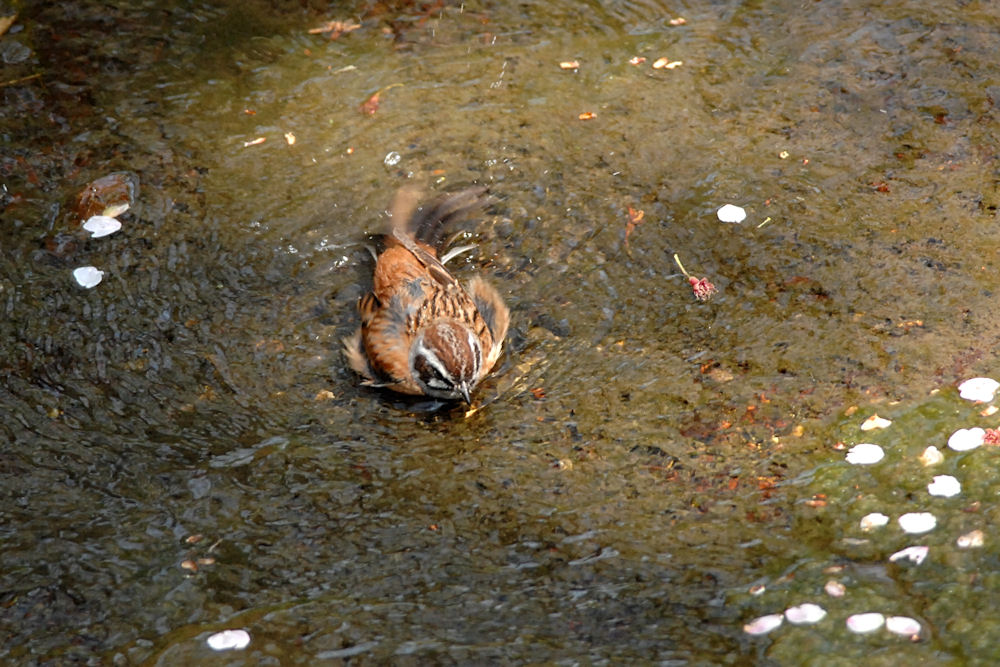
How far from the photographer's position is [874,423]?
217 inches

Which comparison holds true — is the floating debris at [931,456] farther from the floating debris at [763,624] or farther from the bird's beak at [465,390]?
the bird's beak at [465,390]

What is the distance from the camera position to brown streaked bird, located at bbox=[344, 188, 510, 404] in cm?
625

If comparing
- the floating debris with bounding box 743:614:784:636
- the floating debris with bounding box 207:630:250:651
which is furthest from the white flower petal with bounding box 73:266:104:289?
the floating debris with bounding box 743:614:784:636

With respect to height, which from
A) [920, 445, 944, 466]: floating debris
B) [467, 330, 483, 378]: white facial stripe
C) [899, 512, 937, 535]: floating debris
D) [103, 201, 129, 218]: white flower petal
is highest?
[103, 201, 129, 218]: white flower petal

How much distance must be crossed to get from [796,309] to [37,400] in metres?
4.69

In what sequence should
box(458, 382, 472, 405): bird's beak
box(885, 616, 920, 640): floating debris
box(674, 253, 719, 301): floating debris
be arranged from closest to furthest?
box(885, 616, 920, 640): floating debris, box(458, 382, 472, 405): bird's beak, box(674, 253, 719, 301): floating debris

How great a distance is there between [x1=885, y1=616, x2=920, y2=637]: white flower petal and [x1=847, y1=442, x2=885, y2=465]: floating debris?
1032mm

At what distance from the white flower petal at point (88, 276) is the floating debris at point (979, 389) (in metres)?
5.47

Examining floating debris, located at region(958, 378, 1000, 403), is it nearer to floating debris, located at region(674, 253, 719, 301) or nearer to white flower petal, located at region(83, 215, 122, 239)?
floating debris, located at region(674, 253, 719, 301)

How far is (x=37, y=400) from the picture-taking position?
19.8 feet

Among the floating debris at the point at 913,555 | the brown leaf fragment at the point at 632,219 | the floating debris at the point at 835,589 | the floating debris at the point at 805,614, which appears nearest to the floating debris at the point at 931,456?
the floating debris at the point at 913,555

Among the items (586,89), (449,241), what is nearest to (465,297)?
(449,241)

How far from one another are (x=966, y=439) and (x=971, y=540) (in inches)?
27.5

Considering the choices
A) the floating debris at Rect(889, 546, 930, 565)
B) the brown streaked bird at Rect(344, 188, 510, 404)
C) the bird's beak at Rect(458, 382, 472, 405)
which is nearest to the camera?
the floating debris at Rect(889, 546, 930, 565)
